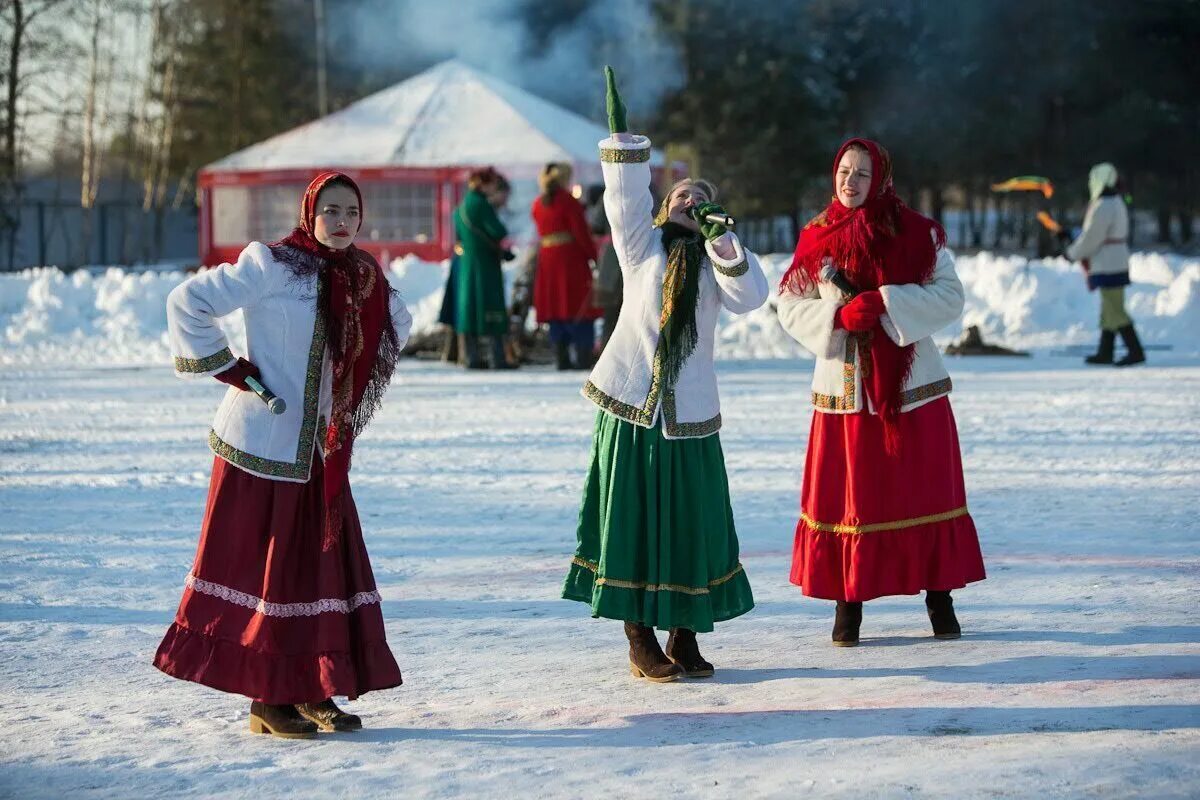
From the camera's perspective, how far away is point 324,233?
464cm

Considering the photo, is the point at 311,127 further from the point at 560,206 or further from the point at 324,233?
the point at 324,233

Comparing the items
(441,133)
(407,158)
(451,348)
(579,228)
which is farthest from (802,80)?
(579,228)

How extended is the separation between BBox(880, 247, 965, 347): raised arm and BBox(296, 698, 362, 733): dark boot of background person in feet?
6.68

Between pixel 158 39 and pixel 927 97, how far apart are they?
15849 millimetres

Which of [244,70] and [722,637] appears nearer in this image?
[722,637]

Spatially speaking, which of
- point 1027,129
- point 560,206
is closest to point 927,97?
point 1027,129

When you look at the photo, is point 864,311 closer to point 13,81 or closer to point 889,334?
point 889,334

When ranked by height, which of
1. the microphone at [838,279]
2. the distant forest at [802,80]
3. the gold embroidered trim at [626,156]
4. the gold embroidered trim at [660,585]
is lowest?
the gold embroidered trim at [660,585]

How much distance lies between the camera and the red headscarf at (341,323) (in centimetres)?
460

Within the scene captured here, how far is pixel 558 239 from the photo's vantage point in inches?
558

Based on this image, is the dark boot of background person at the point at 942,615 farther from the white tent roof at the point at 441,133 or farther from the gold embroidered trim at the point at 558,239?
the white tent roof at the point at 441,133

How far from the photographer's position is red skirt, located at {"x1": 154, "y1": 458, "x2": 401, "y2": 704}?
14.8ft

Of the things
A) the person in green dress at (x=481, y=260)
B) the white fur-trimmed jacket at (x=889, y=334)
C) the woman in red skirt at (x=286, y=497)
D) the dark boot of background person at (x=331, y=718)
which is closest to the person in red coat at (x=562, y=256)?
the person in green dress at (x=481, y=260)

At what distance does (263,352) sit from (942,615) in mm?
2296
